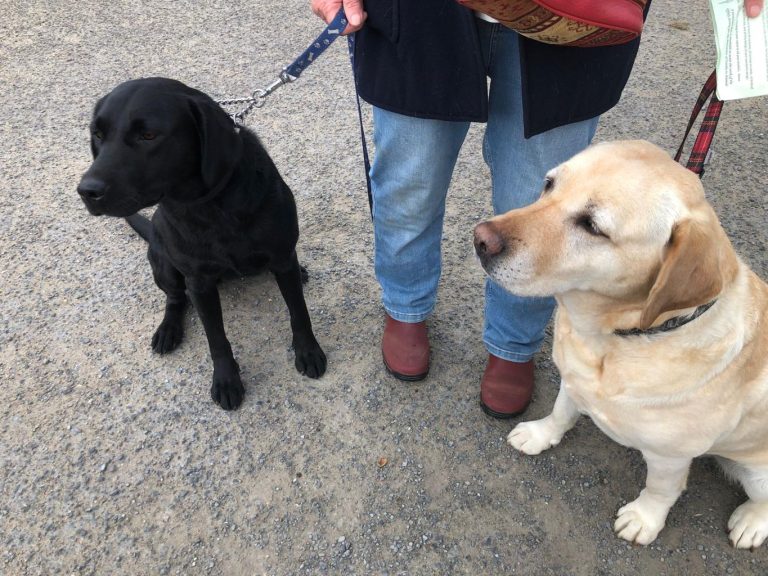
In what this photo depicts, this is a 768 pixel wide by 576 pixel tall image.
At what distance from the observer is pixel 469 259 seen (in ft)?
9.43

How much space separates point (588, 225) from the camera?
1.35m

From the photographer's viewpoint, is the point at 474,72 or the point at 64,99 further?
the point at 64,99

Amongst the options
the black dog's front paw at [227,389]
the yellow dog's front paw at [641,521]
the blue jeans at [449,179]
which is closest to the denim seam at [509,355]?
the blue jeans at [449,179]

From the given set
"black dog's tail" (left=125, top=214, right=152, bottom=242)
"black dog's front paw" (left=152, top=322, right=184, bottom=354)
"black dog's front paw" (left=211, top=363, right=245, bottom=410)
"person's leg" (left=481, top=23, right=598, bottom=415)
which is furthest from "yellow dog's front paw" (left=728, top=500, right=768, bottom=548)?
"black dog's tail" (left=125, top=214, right=152, bottom=242)

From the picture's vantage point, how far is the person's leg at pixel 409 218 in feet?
5.72

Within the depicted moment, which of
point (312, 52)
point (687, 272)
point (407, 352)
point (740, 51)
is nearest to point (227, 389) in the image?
point (407, 352)

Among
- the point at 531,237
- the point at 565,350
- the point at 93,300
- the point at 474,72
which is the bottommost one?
the point at 93,300

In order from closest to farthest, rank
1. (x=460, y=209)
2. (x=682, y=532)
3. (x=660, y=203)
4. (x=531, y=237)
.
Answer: (x=660, y=203), (x=531, y=237), (x=682, y=532), (x=460, y=209)

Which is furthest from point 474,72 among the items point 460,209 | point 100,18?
point 100,18

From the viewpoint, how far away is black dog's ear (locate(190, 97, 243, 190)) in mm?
1778

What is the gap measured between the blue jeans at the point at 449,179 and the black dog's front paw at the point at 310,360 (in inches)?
15.1

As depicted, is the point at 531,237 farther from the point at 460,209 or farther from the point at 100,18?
the point at 100,18

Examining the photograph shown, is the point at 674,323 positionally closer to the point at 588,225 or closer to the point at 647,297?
the point at 647,297

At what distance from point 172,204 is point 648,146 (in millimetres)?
1511
